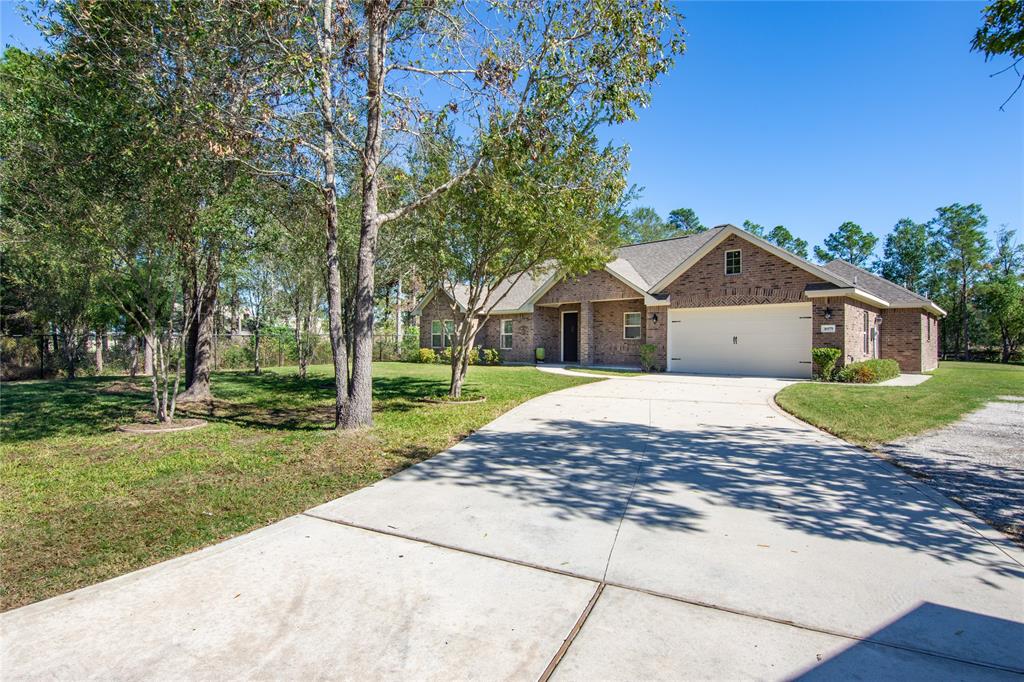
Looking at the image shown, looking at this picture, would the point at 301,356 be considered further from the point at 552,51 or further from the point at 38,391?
the point at 552,51

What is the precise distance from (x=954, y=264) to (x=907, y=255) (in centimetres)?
470

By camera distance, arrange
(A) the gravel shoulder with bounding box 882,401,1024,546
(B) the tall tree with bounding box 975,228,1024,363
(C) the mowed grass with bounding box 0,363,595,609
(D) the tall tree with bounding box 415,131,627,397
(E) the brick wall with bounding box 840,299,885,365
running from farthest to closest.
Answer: (B) the tall tree with bounding box 975,228,1024,363 < (E) the brick wall with bounding box 840,299,885,365 < (D) the tall tree with bounding box 415,131,627,397 < (A) the gravel shoulder with bounding box 882,401,1024,546 < (C) the mowed grass with bounding box 0,363,595,609

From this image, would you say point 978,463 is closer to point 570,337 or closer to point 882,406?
point 882,406

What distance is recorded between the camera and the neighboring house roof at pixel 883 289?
1889 cm

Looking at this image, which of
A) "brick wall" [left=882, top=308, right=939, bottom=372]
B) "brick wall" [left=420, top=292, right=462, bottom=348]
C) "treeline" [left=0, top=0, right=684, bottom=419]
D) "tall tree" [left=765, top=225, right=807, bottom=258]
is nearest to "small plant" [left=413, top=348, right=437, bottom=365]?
"brick wall" [left=420, top=292, right=462, bottom=348]

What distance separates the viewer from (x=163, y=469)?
18.1 feet

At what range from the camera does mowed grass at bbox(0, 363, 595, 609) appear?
350 centimetres

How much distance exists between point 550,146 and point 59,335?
17522mm

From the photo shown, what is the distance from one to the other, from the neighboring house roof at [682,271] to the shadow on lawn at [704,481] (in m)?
7.58

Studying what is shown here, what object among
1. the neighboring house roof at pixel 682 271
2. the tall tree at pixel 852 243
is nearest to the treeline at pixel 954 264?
the tall tree at pixel 852 243

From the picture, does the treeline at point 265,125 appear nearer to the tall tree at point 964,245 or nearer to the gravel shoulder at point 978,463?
the gravel shoulder at point 978,463

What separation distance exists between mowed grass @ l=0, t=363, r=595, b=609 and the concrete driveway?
44 cm

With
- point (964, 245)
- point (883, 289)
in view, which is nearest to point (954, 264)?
point (964, 245)

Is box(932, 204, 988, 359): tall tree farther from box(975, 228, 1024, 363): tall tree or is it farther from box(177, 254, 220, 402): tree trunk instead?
box(177, 254, 220, 402): tree trunk
